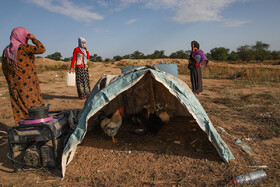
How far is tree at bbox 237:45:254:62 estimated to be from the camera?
38850mm

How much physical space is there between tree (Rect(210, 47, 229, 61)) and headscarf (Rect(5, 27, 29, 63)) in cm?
4488

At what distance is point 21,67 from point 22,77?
0.19 meters

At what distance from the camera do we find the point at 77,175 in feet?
9.21

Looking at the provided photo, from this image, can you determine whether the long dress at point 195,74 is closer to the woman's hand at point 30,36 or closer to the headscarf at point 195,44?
the headscarf at point 195,44

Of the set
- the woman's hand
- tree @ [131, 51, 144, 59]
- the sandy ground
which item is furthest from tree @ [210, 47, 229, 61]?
the woman's hand

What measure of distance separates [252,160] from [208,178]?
2.81 feet

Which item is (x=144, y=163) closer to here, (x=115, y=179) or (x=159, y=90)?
(x=115, y=179)

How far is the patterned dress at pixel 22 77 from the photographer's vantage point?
3.73m

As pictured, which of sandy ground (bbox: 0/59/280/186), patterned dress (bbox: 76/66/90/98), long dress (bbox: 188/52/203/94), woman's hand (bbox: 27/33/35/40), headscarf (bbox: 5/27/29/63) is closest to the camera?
sandy ground (bbox: 0/59/280/186)

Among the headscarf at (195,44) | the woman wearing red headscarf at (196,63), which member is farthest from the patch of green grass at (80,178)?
the headscarf at (195,44)

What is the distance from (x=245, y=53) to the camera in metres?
40.6

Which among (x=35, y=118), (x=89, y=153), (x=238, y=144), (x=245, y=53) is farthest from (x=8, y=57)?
(x=245, y=53)

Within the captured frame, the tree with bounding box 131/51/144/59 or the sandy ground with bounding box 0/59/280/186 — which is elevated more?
the tree with bounding box 131/51/144/59

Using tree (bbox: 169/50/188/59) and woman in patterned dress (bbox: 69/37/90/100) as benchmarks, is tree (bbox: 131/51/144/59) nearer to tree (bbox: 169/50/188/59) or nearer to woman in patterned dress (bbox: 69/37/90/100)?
tree (bbox: 169/50/188/59)
